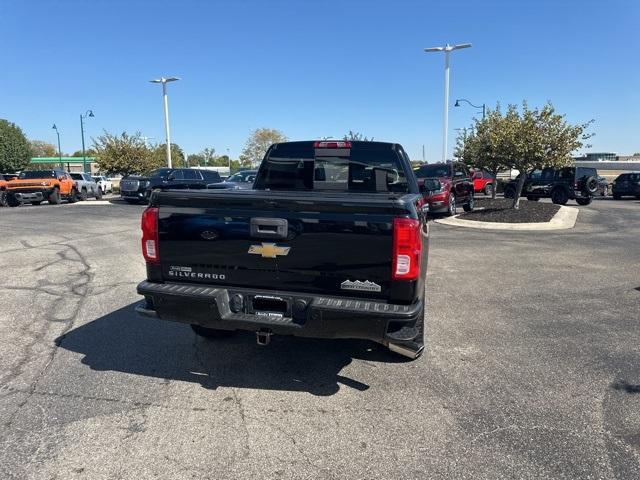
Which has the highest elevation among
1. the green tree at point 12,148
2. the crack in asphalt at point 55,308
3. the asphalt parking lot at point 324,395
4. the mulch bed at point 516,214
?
the green tree at point 12,148

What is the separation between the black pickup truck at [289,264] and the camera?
3177 millimetres

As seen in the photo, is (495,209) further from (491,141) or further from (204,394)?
(204,394)

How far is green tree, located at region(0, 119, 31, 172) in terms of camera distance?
6656 centimetres

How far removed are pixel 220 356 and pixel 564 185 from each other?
22090mm

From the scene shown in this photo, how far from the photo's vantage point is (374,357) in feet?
14.4

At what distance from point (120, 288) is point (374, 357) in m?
4.27

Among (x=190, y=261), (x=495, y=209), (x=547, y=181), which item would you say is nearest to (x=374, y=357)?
(x=190, y=261)

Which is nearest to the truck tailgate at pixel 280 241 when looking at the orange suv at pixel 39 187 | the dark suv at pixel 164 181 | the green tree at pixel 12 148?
the dark suv at pixel 164 181

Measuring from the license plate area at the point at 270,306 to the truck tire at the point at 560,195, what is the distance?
2246 cm

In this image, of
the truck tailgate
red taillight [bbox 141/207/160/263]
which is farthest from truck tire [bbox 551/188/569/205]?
red taillight [bbox 141/207/160/263]

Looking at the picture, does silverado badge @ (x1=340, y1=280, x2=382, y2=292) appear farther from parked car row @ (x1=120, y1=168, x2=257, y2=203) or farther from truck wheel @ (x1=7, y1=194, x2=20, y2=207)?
truck wheel @ (x1=7, y1=194, x2=20, y2=207)

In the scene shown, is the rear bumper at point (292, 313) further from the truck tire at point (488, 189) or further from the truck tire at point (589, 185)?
the truck tire at point (488, 189)

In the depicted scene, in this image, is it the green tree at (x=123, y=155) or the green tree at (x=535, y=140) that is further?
the green tree at (x=123, y=155)

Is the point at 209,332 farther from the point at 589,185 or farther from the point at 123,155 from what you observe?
the point at 123,155
